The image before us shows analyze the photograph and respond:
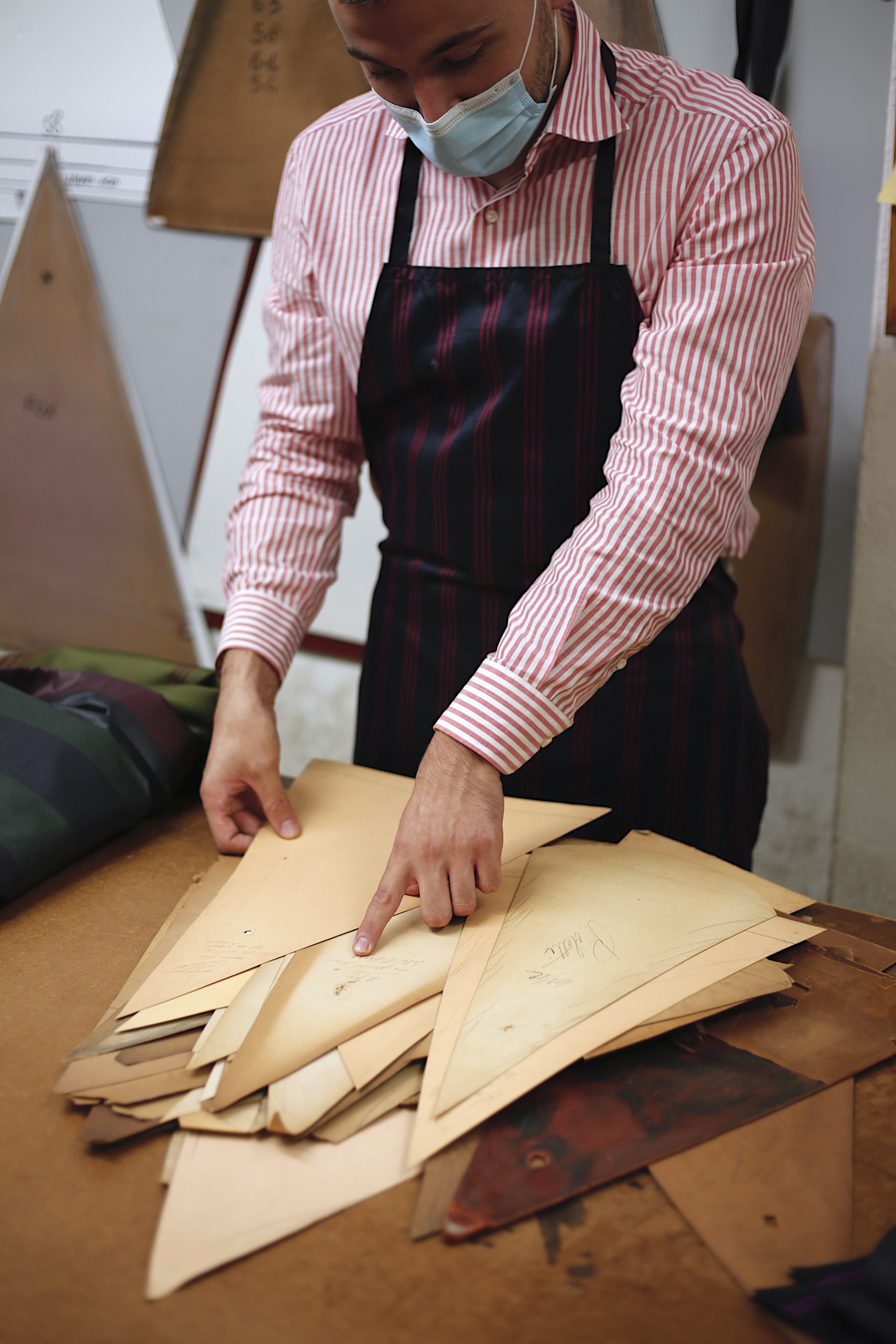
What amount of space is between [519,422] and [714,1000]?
587 mm

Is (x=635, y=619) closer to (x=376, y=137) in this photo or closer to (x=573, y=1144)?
(x=573, y=1144)

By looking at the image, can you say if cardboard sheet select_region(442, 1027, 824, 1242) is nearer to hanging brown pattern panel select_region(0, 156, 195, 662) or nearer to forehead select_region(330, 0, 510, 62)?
forehead select_region(330, 0, 510, 62)

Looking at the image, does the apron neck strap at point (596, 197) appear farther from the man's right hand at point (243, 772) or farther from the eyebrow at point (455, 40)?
the man's right hand at point (243, 772)

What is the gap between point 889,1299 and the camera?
1.50ft

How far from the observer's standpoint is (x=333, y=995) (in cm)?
68

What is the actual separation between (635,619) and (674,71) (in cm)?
57

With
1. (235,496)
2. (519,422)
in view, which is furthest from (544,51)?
(235,496)

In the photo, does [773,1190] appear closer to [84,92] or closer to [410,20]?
[410,20]

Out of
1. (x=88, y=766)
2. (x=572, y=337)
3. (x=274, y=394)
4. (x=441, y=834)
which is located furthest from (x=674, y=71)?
(x=88, y=766)

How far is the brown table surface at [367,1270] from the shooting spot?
0.47m

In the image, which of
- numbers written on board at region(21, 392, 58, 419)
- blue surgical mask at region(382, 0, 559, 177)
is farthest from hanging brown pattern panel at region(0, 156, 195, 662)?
blue surgical mask at region(382, 0, 559, 177)

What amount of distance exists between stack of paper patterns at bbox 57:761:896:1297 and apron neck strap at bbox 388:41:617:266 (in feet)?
1.98

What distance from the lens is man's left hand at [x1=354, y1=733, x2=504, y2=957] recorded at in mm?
745

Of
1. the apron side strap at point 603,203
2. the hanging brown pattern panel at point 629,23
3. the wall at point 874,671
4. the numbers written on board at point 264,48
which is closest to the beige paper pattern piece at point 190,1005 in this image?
the apron side strap at point 603,203
